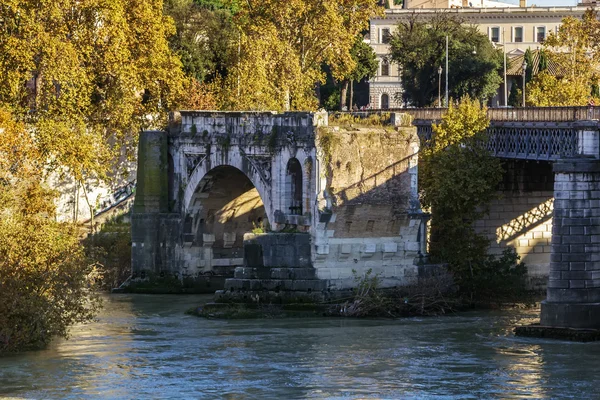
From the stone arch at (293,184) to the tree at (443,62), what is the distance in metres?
42.4

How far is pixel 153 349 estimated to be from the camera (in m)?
50.2

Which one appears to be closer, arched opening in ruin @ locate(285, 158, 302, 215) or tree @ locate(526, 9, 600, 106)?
arched opening in ruin @ locate(285, 158, 302, 215)

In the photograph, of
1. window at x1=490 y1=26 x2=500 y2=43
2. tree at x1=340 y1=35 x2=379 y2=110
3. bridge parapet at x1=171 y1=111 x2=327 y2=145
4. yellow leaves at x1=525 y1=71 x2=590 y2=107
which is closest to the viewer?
bridge parapet at x1=171 y1=111 x2=327 y2=145

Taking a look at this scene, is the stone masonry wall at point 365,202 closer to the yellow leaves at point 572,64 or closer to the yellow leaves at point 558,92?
the yellow leaves at point 558,92

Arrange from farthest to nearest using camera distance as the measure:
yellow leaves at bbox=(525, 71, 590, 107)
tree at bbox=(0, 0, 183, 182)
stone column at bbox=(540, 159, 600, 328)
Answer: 1. yellow leaves at bbox=(525, 71, 590, 107)
2. tree at bbox=(0, 0, 183, 182)
3. stone column at bbox=(540, 159, 600, 328)

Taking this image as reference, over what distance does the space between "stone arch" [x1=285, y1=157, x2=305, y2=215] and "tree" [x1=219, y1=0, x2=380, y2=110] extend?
20144mm

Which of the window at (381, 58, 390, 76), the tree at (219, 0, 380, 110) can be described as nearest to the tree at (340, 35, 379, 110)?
the tree at (219, 0, 380, 110)

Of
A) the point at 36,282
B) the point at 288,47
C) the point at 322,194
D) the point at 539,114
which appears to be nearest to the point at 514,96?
the point at 288,47

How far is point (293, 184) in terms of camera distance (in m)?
59.0

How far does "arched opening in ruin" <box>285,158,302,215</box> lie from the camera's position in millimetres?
58812

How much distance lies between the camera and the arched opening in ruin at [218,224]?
65.8 meters

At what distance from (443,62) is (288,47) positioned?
58.8 ft

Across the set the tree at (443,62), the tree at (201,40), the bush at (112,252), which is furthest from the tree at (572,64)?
the bush at (112,252)

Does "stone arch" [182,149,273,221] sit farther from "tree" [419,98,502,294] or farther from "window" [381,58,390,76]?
"window" [381,58,390,76]
